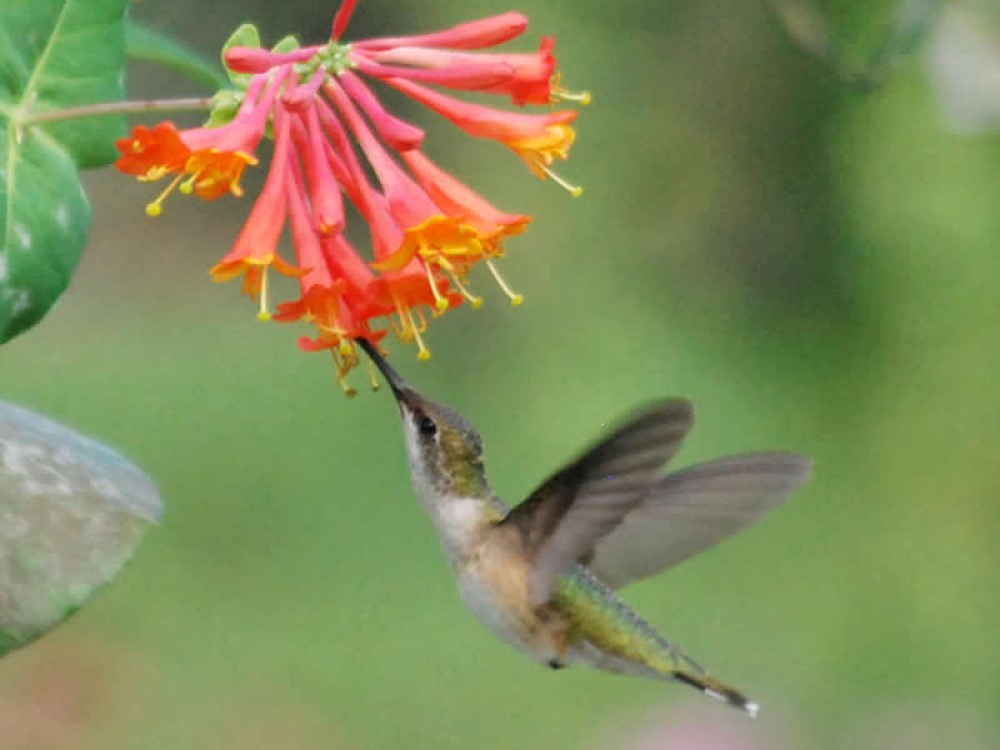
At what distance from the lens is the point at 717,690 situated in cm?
210

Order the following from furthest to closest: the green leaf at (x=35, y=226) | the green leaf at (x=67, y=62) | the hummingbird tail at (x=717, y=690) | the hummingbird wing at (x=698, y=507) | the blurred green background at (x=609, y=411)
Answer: the blurred green background at (x=609, y=411), the hummingbird tail at (x=717, y=690), the hummingbird wing at (x=698, y=507), the green leaf at (x=67, y=62), the green leaf at (x=35, y=226)

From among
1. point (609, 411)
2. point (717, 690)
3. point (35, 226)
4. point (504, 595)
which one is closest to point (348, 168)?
point (35, 226)

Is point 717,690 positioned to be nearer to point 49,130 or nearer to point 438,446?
point 438,446

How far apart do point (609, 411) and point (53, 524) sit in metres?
4.71

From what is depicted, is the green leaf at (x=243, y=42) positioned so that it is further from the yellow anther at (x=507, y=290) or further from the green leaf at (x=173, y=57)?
the yellow anther at (x=507, y=290)

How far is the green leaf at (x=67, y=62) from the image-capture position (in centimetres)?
163

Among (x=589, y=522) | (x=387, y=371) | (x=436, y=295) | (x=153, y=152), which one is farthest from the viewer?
→ (x=589, y=522)

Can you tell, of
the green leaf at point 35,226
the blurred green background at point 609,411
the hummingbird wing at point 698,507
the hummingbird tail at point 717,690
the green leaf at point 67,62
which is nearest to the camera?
the green leaf at point 35,226

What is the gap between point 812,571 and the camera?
5.69 m

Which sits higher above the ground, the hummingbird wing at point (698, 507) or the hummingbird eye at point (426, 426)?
the hummingbird wing at point (698, 507)

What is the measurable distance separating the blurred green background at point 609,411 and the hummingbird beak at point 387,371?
7.90 feet

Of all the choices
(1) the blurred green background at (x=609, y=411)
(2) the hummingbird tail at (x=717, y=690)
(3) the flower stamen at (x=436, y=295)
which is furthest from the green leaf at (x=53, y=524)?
(1) the blurred green background at (x=609, y=411)

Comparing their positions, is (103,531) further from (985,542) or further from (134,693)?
(985,542)

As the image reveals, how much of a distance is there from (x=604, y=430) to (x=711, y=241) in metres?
5.28
